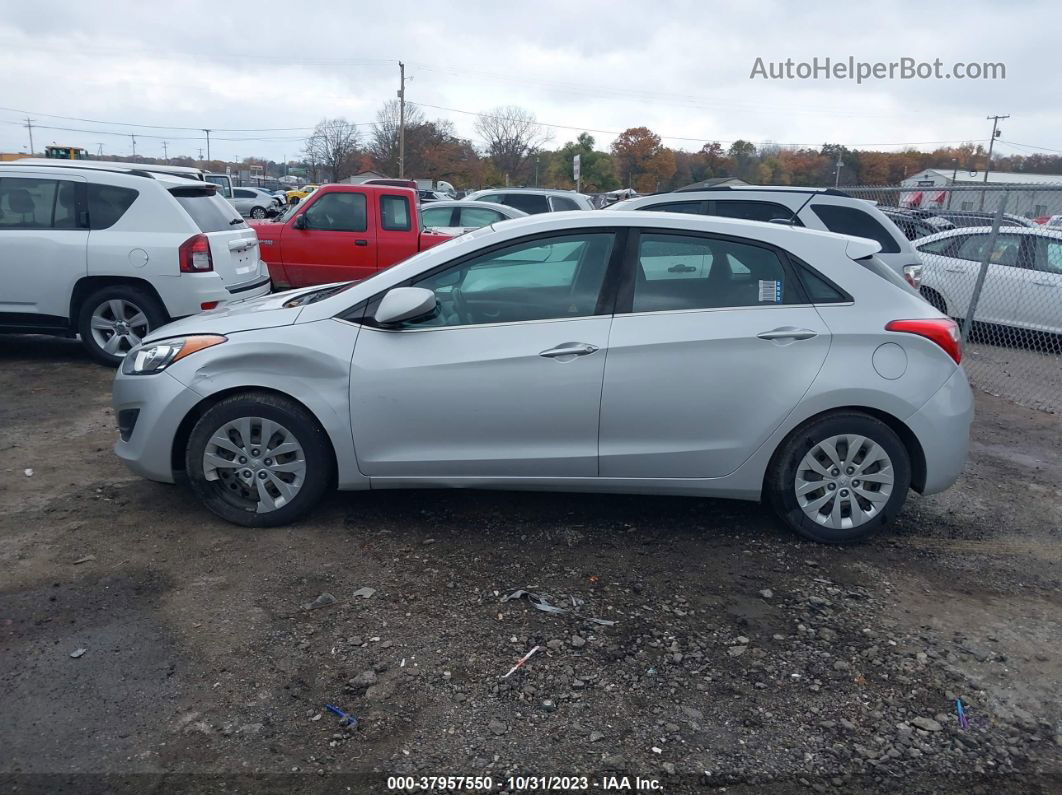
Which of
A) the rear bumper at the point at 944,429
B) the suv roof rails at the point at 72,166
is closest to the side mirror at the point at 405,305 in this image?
the rear bumper at the point at 944,429

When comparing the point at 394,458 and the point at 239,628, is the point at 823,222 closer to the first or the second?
the point at 394,458

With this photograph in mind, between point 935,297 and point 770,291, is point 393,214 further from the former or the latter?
point 770,291

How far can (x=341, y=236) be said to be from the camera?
39.1ft

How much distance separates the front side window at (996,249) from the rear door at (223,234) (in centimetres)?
870

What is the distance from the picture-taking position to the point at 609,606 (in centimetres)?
387

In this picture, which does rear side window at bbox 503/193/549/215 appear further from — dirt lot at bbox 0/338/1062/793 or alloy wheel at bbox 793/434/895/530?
alloy wheel at bbox 793/434/895/530

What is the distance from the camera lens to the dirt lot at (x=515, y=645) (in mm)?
2891

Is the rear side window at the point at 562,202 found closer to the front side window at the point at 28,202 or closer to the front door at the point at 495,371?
the front side window at the point at 28,202

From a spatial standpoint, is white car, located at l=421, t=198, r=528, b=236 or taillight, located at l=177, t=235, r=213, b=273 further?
white car, located at l=421, t=198, r=528, b=236

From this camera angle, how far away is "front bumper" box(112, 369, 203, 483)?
177 inches

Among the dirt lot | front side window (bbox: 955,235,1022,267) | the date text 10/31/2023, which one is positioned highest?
front side window (bbox: 955,235,1022,267)

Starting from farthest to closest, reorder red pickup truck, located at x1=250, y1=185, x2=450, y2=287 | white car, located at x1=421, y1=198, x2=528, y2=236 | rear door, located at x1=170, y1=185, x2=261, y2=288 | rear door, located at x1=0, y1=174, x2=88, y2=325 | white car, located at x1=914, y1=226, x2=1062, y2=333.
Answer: white car, located at x1=421, y1=198, x2=528, y2=236
red pickup truck, located at x1=250, y1=185, x2=450, y2=287
white car, located at x1=914, y1=226, x2=1062, y2=333
rear door, located at x1=170, y1=185, x2=261, y2=288
rear door, located at x1=0, y1=174, x2=88, y2=325

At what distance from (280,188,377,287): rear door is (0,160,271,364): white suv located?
3826 millimetres

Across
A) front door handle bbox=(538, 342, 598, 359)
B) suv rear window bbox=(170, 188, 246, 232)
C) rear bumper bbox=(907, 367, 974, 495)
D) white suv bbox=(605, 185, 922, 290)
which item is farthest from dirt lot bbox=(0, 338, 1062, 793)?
white suv bbox=(605, 185, 922, 290)
